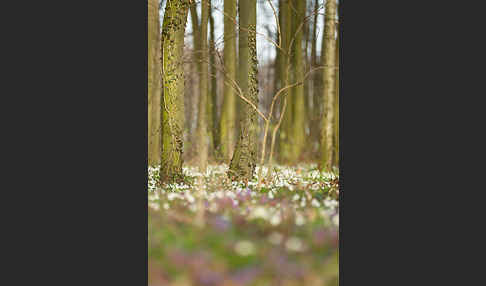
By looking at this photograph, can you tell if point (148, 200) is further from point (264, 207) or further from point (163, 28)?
point (163, 28)

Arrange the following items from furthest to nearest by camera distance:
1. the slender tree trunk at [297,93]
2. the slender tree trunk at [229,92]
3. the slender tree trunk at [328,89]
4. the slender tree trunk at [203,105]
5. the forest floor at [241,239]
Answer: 1. the slender tree trunk at [297,93]
2. the slender tree trunk at [328,89]
3. the slender tree trunk at [229,92]
4. the slender tree trunk at [203,105]
5. the forest floor at [241,239]

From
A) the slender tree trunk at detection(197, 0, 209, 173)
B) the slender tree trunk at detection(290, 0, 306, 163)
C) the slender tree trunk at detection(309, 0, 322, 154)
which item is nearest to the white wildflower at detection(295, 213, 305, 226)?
the slender tree trunk at detection(197, 0, 209, 173)

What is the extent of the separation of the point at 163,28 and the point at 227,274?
12.3 feet

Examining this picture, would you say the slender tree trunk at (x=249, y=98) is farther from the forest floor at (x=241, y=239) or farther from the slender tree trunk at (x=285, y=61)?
the slender tree trunk at (x=285, y=61)

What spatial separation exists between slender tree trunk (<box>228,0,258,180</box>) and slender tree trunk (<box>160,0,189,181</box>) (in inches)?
42.9

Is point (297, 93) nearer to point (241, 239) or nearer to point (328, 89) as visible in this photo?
point (328, 89)

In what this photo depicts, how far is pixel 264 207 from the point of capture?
3.75m

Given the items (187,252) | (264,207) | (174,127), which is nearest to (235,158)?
(174,127)

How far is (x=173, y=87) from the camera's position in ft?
17.6

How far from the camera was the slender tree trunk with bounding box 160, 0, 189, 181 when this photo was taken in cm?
534

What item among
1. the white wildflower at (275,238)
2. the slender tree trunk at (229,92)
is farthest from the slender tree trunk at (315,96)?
the white wildflower at (275,238)

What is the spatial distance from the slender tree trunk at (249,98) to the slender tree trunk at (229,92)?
1.55 feet

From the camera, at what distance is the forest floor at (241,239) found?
109 inches

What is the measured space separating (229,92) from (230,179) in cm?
628
